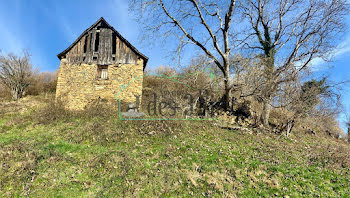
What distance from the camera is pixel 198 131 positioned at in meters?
8.66

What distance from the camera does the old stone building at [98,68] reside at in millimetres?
12031

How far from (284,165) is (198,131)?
396 cm

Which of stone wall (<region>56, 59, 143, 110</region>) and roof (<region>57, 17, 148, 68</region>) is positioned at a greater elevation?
roof (<region>57, 17, 148, 68</region>)

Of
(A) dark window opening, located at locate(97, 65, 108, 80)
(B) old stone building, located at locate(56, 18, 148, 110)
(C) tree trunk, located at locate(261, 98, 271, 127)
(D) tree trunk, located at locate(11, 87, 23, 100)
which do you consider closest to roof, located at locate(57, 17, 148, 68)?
(B) old stone building, located at locate(56, 18, 148, 110)

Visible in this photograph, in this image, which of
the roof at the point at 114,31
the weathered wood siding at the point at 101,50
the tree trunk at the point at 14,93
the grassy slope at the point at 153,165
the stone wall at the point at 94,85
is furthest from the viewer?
the tree trunk at the point at 14,93

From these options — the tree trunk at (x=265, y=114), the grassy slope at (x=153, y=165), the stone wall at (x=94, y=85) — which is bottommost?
the grassy slope at (x=153, y=165)

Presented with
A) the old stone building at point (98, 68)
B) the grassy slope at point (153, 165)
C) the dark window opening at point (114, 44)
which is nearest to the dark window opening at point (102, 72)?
the old stone building at point (98, 68)

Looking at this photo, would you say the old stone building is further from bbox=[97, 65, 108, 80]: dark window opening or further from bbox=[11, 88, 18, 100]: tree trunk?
bbox=[11, 88, 18, 100]: tree trunk

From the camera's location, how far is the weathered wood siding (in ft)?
40.8

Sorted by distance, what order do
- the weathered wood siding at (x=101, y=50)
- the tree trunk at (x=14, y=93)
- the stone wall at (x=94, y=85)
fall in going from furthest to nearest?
the tree trunk at (x=14, y=93) → the weathered wood siding at (x=101, y=50) → the stone wall at (x=94, y=85)

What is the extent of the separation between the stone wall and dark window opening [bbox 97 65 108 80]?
0.89 ft

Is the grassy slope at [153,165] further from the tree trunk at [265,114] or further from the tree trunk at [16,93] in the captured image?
the tree trunk at [16,93]

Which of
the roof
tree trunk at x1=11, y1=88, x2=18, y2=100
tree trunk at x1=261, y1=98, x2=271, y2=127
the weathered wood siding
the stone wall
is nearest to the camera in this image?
tree trunk at x1=261, y1=98, x2=271, y2=127

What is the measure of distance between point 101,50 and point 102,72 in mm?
1690
